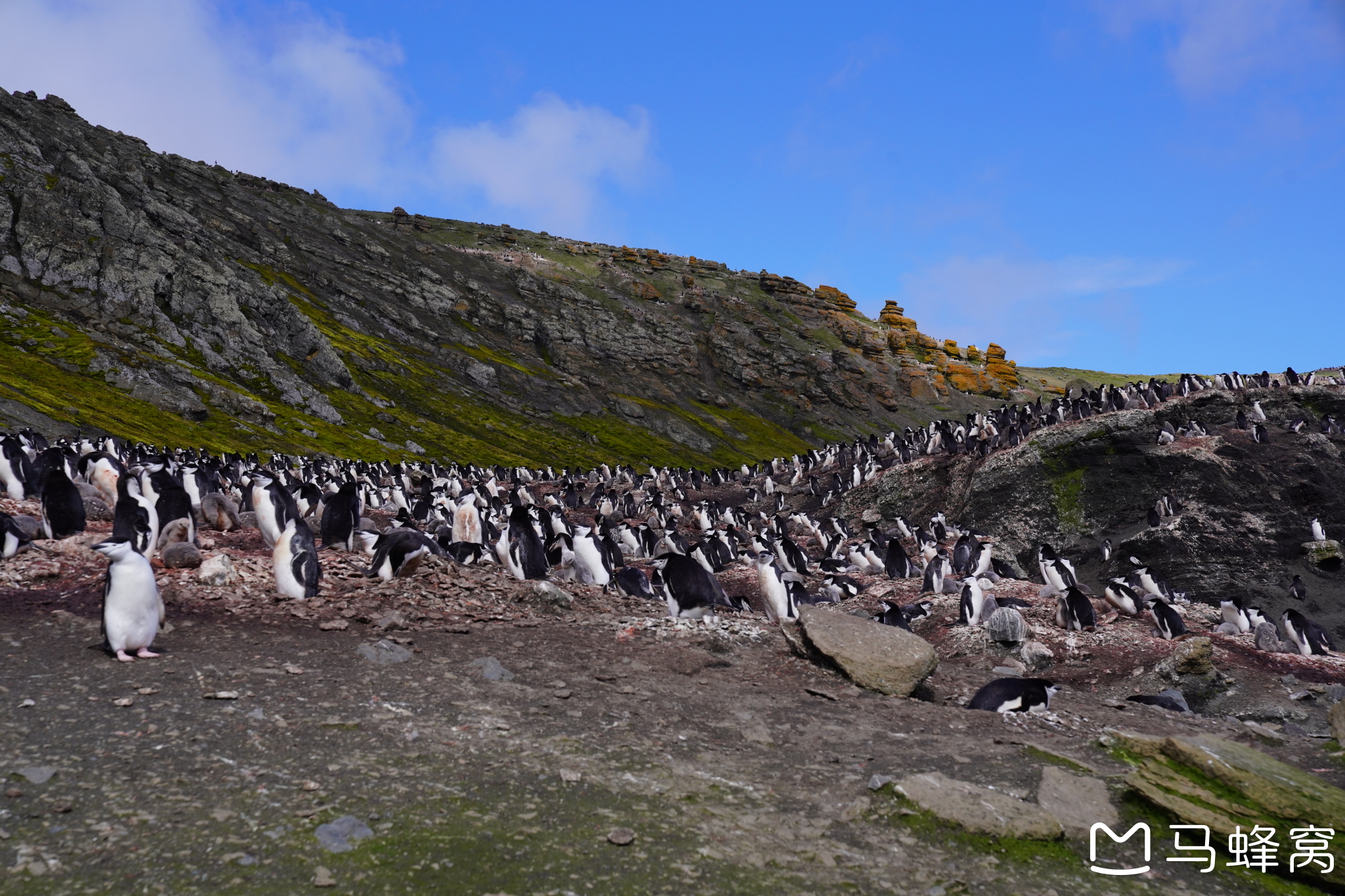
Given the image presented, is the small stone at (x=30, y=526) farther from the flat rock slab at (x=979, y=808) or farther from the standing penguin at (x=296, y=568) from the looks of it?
the flat rock slab at (x=979, y=808)

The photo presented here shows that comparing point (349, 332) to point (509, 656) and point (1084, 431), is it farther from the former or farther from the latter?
point (509, 656)

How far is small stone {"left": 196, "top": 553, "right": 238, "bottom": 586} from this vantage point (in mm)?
9930

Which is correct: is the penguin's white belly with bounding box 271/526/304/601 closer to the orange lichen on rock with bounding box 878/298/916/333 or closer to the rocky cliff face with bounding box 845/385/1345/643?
the rocky cliff face with bounding box 845/385/1345/643

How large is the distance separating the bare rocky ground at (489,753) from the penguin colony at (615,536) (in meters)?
0.61

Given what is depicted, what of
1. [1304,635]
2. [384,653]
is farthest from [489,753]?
[1304,635]

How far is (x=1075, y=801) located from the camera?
5.99m

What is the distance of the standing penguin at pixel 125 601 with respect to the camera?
7.50 metres

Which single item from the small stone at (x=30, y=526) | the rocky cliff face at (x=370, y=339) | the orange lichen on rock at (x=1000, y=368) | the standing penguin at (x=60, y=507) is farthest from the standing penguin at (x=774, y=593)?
the orange lichen on rock at (x=1000, y=368)

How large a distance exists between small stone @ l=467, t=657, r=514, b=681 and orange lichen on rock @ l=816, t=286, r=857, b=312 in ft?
589

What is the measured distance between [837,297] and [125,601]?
612 ft

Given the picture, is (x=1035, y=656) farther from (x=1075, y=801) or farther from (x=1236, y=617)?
(x=1075, y=801)

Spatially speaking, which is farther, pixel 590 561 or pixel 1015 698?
pixel 590 561

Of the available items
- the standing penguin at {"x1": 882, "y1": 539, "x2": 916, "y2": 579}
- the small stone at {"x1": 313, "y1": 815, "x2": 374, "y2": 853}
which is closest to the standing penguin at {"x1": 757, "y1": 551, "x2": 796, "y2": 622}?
the small stone at {"x1": 313, "y1": 815, "x2": 374, "y2": 853}

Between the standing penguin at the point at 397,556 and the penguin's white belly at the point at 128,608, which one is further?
the standing penguin at the point at 397,556
